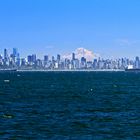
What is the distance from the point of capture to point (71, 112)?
3056 inches

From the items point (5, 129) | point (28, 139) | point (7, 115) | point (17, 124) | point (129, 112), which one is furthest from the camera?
point (129, 112)

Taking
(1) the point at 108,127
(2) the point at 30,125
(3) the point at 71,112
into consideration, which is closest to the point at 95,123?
(1) the point at 108,127

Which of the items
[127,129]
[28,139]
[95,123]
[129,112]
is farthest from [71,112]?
[28,139]

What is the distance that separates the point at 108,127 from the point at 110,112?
59.7ft

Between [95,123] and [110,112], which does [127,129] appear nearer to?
[95,123]

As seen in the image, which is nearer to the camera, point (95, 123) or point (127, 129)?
point (127, 129)

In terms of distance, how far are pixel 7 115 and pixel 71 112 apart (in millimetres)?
9595

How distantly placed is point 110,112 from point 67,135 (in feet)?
81.8

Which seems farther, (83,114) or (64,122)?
(83,114)

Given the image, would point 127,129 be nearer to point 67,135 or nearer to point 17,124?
point 67,135

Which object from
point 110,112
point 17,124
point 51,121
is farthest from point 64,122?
point 110,112

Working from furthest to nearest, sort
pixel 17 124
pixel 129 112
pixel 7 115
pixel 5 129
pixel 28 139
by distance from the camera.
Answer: pixel 129 112 < pixel 7 115 < pixel 17 124 < pixel 5 129 < pixel 28 139

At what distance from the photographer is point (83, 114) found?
75.2 metres

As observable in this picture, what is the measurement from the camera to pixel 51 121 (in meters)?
65.6
